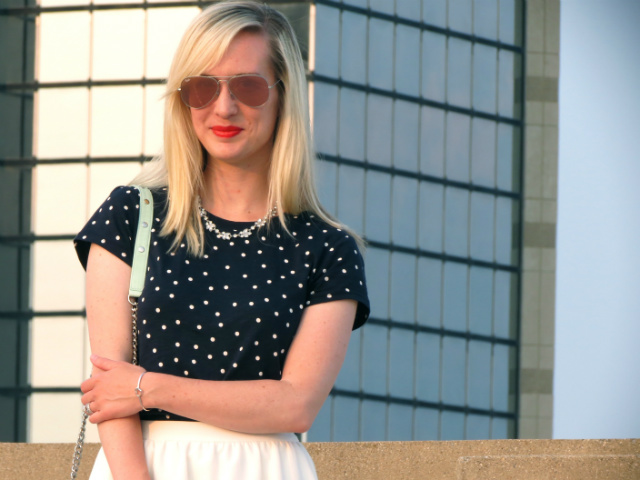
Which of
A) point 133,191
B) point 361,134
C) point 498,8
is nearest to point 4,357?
point 361,134

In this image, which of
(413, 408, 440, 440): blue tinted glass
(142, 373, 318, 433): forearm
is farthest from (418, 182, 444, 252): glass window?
(142, 373, 318, 433): forearm

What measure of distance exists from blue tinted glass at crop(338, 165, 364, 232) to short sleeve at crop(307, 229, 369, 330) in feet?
99.4

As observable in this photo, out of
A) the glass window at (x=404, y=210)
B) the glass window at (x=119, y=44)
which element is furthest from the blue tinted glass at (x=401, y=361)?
the glass window at (x=119, y=44)

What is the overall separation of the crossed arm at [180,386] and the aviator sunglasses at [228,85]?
0.37 meters

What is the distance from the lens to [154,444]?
2.15 metres

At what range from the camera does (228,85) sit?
7.38ft

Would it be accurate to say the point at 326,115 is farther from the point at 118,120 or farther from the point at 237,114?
the point at 237,114

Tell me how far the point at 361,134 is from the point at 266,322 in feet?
104

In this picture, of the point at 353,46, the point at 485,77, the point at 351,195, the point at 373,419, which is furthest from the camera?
the point at 485,77

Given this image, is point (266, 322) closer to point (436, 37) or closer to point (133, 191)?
point (133, 191)

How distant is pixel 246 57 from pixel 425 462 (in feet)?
7.11

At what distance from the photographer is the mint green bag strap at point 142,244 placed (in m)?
2.20

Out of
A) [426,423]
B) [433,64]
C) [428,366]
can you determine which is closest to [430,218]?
[428,366]

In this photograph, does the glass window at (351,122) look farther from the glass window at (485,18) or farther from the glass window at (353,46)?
the glass window at (485,18)
